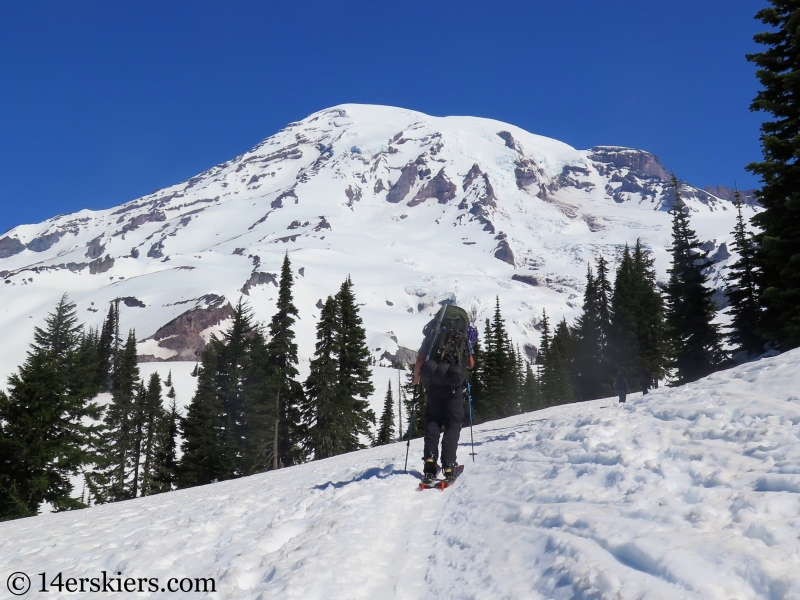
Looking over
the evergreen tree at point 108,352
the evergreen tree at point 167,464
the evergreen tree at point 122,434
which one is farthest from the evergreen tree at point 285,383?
the evergreen tree at point 108,352

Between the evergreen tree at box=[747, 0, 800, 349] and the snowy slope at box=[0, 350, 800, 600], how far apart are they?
9323 mm

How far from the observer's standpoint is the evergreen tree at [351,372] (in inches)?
1500

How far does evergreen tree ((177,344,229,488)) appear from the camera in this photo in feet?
126

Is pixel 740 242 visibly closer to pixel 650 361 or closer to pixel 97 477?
pixel 650 361

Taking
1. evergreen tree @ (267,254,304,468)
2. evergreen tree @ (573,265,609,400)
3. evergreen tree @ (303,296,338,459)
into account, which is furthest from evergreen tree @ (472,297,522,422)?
evergreen tree @ (267,254,304,468)

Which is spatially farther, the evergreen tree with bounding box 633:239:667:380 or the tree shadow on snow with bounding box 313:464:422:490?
the evergreen tree with bounding box 633:239:667:380

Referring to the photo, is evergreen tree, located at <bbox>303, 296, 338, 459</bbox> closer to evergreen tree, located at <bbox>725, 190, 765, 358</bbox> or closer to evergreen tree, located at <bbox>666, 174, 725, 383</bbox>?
evergreen tree, located at <bbox>666, 174, 725, 383</bbox>

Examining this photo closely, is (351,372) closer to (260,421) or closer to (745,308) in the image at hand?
(260,421)

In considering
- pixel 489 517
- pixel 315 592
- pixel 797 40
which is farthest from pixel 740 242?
pixel 315 592

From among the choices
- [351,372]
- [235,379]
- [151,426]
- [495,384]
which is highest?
[351,372]

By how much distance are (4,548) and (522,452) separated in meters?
7.70

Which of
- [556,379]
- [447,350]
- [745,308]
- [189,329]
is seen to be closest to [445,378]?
[447,350]

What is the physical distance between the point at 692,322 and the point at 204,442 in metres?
34.4

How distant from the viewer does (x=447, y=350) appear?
884 centimetres
